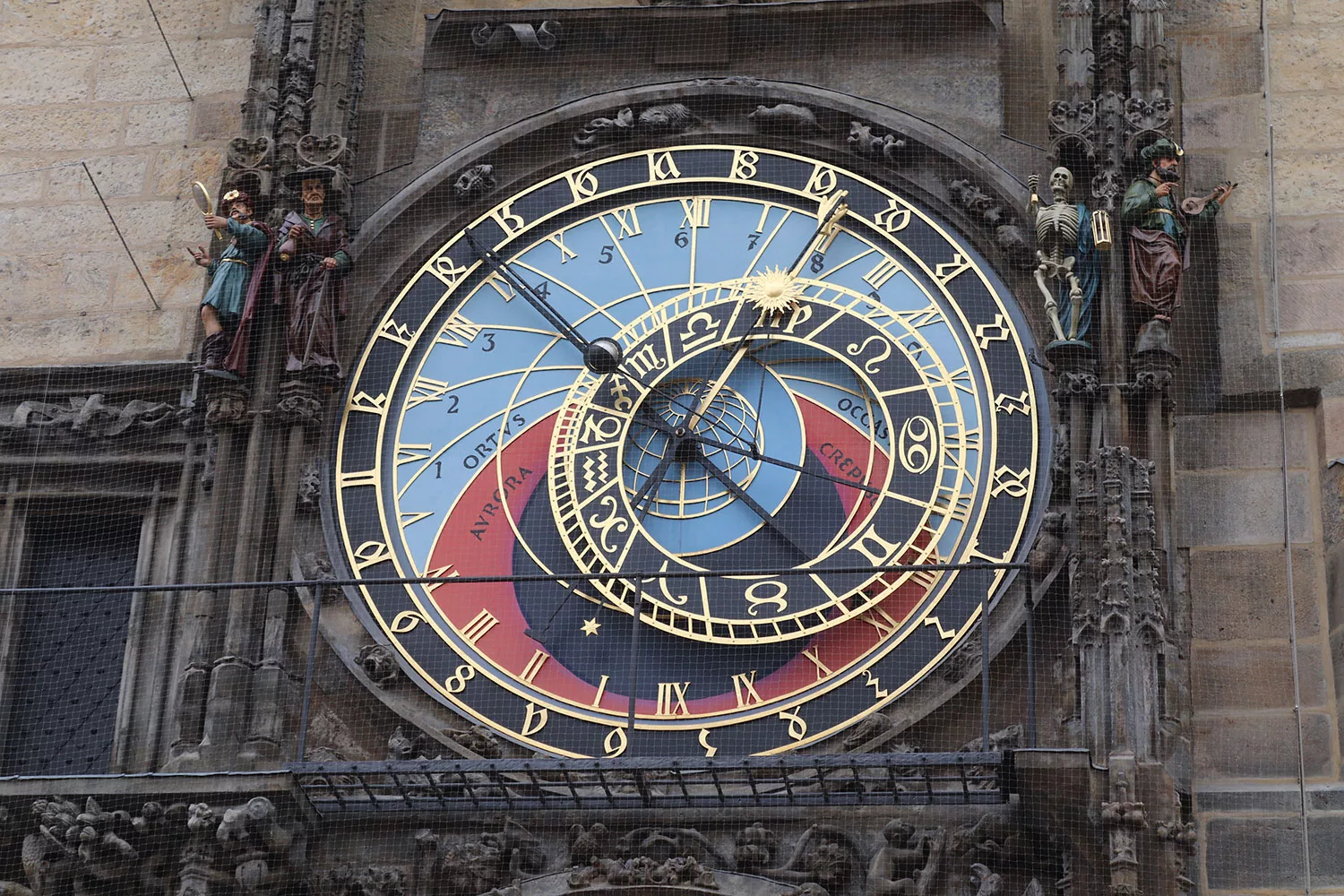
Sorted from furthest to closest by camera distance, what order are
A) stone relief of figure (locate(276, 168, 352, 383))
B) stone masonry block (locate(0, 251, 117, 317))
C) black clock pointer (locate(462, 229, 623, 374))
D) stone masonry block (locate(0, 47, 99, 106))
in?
stone masonry block (locate(0, 47, 99, 106)) → stone masonry block (locate(0, 251, 117, 317)) → stone relief of figure (locate(276, 168, 352, 383)) → black clock pointer (locate(462, 229, 623, 374))

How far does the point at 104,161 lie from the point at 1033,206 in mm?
4020

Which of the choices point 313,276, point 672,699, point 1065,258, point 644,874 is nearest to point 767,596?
point 672,699

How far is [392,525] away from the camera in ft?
35.0

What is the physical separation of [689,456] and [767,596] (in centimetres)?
66

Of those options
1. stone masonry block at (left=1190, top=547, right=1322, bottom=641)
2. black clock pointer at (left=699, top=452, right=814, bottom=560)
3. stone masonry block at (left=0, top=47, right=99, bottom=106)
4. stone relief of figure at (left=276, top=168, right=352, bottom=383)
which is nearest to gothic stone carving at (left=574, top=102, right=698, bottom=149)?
stone relief of figure at (left=276, top=168, right=352, bottom=383)

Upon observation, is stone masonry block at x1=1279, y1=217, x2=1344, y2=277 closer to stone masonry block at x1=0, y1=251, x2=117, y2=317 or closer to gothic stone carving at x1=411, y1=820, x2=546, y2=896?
gothic stone carving at x1=411, y1=820, x2=546, y2=896

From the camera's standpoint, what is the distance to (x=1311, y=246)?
10930 millimetres

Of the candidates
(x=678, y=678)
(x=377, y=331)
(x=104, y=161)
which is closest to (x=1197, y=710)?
(x=678, y=678)

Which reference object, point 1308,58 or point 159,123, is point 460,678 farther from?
point 1308,58

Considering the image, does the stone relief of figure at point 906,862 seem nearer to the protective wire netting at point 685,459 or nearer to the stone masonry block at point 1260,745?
the protective wire netting at point 685,459

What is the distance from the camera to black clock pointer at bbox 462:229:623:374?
35.0 feet

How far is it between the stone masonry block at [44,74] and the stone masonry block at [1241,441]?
4.98m

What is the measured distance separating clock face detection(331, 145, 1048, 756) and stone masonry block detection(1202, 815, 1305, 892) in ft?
3.79

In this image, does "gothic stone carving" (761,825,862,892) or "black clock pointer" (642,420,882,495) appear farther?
"black clock pointer" (642,420,882,495)
